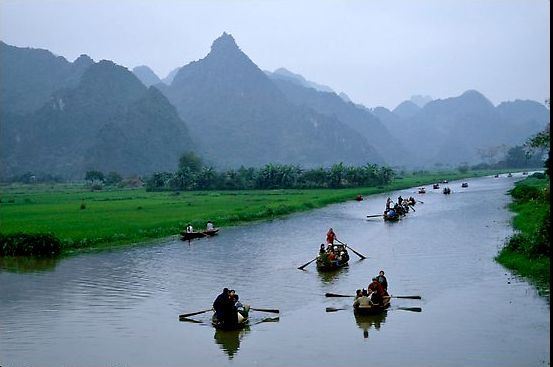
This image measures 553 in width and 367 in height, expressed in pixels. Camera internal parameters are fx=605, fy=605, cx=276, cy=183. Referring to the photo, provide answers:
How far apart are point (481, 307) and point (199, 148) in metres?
163

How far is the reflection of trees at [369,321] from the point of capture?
14297 mm

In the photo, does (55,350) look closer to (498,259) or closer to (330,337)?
(330,337)

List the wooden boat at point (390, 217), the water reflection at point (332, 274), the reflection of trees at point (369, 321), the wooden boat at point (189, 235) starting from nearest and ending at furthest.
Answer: the reflection of trees at point (369, 321) < the water reflection at point (332, 274) < the wooden boat at point (189, 235) < the wooden boat at point (390, 217)

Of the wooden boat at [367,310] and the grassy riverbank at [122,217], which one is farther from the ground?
the grassy riverbank at [122,217]

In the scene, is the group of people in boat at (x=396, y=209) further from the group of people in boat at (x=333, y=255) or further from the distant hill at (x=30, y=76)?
the distant hill at (x=30, y=76)

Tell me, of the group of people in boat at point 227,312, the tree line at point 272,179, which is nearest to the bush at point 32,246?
the group of people in boat at point 227,312

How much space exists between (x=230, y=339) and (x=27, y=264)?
14.3m

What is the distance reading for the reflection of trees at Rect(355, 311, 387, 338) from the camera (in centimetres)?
1430

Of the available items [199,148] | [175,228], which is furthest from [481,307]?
[199,148]

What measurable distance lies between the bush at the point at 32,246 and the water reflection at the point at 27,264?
37 cm

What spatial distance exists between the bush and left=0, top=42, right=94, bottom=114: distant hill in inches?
5798

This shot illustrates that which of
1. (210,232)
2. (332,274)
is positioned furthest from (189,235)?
(332,274)

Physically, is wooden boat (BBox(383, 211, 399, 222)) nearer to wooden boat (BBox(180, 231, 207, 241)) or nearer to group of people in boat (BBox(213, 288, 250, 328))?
wooden boat (BBox(180, 231, 207, 241))

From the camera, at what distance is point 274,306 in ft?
54.4
